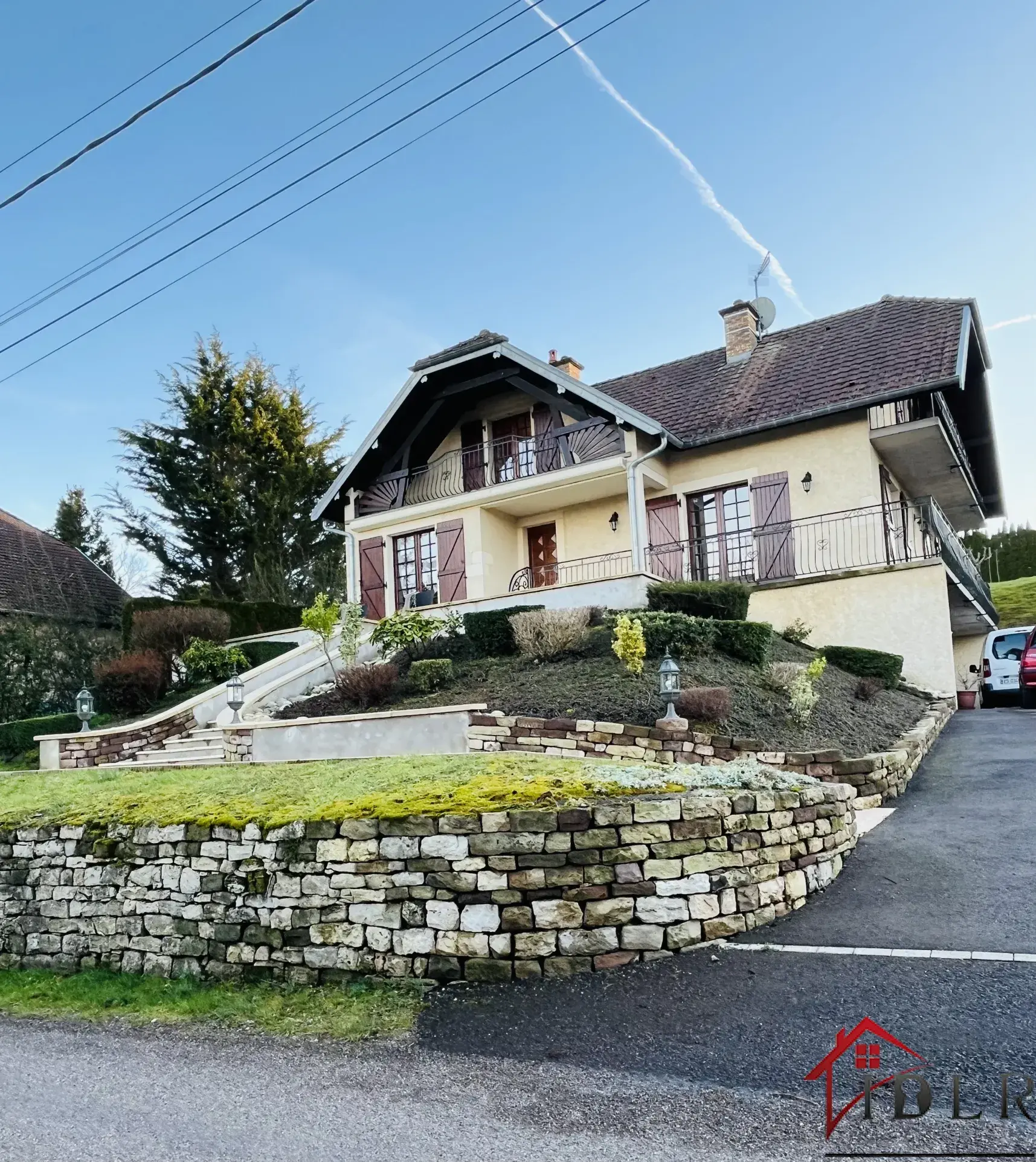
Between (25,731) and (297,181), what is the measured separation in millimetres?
11466

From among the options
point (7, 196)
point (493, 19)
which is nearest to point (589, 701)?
point (493, 19)

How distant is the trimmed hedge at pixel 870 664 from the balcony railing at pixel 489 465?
609 centimetres

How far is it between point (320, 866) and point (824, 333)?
17.7 m

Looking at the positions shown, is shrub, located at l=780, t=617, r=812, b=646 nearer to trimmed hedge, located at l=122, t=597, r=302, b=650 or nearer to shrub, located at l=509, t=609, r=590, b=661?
shrub, located at l=509, t=609, r=590, b=661

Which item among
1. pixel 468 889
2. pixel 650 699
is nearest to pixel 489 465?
pixel 650 699

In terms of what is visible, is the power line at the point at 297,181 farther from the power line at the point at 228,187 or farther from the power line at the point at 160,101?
the power line at the point at 160,101

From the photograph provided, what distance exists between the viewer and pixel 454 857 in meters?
5.28

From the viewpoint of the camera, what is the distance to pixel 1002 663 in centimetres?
1714

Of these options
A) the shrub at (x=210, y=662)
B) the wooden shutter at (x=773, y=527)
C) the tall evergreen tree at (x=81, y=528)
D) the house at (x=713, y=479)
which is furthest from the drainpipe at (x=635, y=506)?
the tall evergreen tree at (x=81, y=528)

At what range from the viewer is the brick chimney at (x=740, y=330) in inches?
812

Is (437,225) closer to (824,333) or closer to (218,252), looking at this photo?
(218,252)

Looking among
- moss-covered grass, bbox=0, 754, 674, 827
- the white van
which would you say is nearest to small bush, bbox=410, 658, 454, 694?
moss-covered grass, bbox=0, 754, 674, 827

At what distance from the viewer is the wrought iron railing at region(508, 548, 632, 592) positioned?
18.8 metres

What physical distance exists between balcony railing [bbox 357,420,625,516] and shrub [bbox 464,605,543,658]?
188 inches
